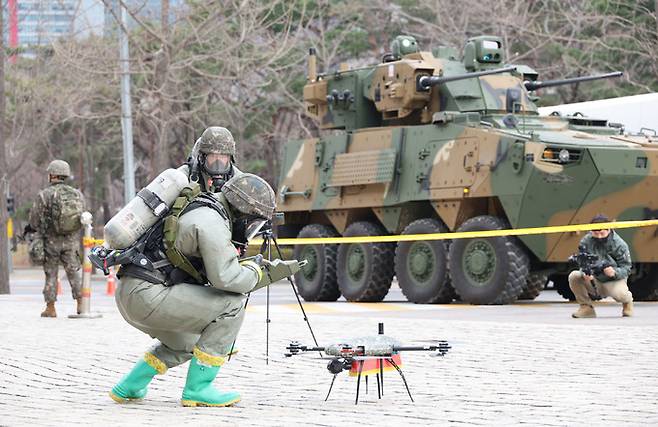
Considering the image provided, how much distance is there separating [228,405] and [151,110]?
29968 mm

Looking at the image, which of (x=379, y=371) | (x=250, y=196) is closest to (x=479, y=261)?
(x=379, y=371)

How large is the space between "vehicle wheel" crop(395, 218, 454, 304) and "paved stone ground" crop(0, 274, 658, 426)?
13.5 feet

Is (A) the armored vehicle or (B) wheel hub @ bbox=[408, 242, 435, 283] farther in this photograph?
(B) wheel hub @ bbox=[408, 242, 435, 283]

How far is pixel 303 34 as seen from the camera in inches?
1722

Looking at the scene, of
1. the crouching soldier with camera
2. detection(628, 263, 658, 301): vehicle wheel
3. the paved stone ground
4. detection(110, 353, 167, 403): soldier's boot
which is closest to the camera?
the paved stone ground

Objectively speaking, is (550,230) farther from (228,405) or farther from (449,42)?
(449,42)

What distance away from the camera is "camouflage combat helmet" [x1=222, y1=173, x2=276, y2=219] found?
8.87 m

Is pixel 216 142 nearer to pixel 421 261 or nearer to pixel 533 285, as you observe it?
pixel 421 261

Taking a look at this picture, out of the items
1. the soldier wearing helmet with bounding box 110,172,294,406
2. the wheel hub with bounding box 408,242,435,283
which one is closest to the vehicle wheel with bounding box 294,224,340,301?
the wheel hub with bounding box 408,242,435,283

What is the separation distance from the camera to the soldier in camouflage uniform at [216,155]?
31.4 ft

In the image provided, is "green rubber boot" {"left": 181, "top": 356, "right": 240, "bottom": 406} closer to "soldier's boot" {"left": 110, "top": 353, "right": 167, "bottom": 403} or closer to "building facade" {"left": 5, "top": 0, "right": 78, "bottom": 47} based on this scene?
"soldier's boot" {"left": 110, "top": 353, "right": 167, "bottom": 403}

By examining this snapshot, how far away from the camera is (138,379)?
9062 mm

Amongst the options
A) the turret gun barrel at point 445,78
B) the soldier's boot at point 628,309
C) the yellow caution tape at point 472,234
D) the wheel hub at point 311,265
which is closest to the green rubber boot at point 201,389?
the yellow caution tape at point 472,234

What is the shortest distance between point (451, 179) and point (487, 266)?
1.49 m
